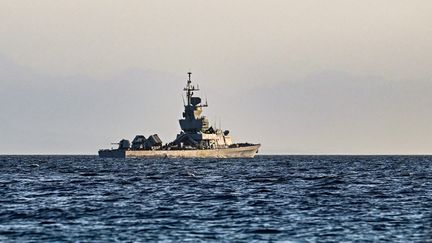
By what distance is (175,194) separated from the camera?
61688mm

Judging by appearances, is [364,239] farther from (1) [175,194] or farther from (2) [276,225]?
(1) [175,194]

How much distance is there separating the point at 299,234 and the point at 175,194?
996 inches

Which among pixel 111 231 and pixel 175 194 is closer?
pixel 111 231

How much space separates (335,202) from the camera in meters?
54.0

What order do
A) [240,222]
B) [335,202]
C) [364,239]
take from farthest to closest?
[335,202] < [240,222] < [364,239]

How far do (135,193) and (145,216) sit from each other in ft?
61.4

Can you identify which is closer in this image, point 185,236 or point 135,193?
point 185,236

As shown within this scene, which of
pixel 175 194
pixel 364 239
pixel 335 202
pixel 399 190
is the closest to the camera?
pixel 364 239

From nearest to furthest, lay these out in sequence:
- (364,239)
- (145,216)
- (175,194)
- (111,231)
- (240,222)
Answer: (364,239)
(111,231)
(240,222)
(145,216)
(175,194)

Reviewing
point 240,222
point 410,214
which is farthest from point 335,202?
point 240,222

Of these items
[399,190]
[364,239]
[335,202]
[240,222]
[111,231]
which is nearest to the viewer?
[364,239]

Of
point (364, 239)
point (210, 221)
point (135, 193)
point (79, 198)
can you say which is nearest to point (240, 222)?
point (210, 221)

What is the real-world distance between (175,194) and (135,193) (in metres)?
3.17

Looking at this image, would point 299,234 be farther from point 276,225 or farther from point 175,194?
point 175,194
